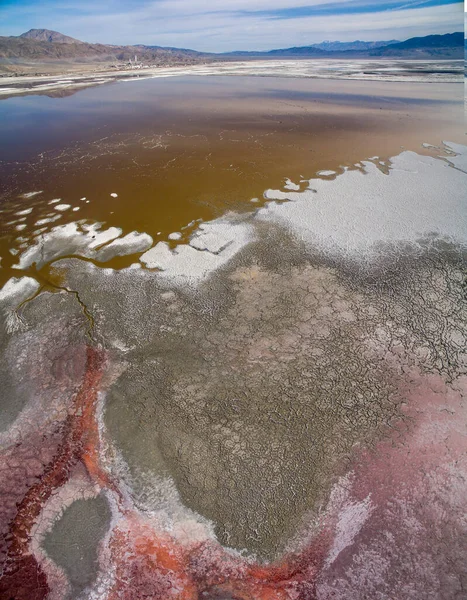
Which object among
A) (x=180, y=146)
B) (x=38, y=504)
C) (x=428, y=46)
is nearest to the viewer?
(x=38, y=504)

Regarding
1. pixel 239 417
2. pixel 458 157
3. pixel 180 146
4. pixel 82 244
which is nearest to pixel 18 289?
pixel 82 244

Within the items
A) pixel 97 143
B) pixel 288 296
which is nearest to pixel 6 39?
pixel 97 143

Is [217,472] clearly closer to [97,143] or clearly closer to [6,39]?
[97,143]

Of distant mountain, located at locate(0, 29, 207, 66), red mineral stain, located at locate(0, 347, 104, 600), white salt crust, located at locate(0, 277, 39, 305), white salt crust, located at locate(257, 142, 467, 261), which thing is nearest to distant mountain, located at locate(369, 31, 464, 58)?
distant mountain, located at locate(0, 29, 207, 66)

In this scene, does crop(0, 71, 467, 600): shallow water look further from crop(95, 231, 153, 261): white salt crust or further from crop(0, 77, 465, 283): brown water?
crop(0, 77, 465, 283): brown water

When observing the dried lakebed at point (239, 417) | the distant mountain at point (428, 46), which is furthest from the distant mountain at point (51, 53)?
Result: the dried lakebed at point (239, 417)

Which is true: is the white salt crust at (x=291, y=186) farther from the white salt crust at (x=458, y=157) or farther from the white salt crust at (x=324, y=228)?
the white salt crust at (x=458, y=157)

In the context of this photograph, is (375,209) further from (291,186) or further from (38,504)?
(38,504)
